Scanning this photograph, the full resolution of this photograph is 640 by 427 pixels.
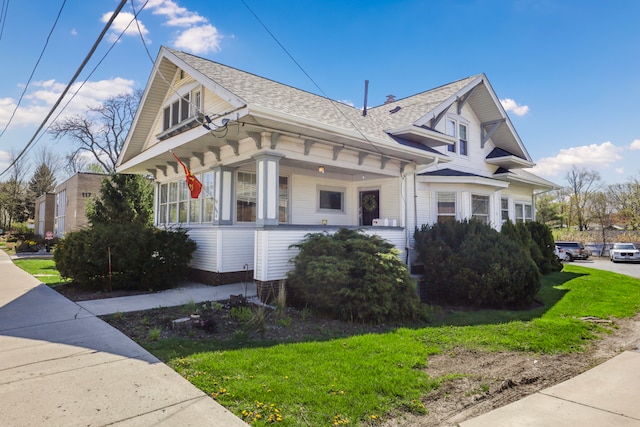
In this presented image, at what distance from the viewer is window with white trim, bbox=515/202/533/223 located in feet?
61.2

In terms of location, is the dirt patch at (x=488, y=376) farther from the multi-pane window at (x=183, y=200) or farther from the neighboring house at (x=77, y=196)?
the neighboring house at (x=77, y=196)

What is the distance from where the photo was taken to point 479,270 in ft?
30.3

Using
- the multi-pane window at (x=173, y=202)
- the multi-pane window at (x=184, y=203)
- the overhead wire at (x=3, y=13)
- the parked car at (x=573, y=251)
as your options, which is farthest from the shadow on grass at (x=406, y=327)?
the parked car at (x=573, y=251)

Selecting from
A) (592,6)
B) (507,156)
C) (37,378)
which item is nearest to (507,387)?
(37,378)

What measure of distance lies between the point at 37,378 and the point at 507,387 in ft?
16.3

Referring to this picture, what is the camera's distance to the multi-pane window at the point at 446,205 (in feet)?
43.6

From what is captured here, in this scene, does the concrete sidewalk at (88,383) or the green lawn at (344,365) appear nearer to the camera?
the concrete sidewalk at (88,383)

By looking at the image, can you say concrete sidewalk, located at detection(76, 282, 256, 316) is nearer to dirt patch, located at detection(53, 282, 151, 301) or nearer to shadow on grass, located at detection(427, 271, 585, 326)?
dirt patch, located at detection(53, 282, 151, 301)

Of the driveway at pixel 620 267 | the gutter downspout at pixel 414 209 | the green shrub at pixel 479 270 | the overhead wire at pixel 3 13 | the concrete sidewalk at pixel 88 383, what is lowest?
the driveway at pixel 620 267

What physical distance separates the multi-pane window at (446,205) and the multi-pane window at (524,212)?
7017mm

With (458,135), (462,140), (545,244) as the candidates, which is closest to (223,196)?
(458,135)

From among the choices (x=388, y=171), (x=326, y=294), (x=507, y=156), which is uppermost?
(x=507, y=156)

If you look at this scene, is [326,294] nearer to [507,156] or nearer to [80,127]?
[507,156]

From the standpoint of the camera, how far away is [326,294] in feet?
23.2
